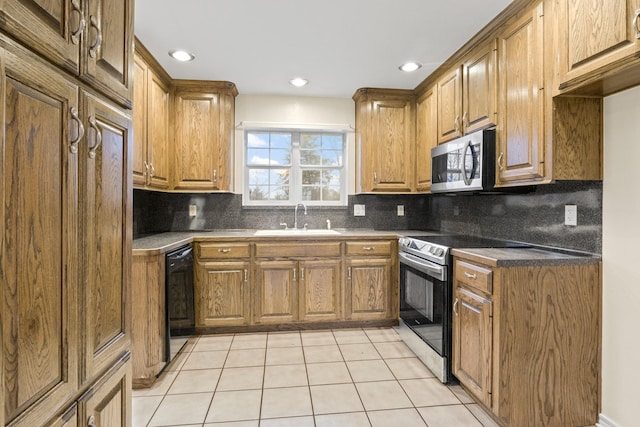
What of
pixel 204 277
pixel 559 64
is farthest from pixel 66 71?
pixel 204 277

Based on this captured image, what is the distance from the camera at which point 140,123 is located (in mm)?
2568

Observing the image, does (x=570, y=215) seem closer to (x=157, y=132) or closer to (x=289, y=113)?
(x=289, y=113)

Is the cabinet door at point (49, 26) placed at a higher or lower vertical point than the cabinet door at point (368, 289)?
higher

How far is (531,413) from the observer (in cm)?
173

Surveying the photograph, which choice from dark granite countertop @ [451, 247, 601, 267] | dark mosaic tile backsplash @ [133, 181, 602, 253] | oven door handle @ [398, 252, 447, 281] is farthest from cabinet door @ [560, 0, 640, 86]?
oven door handle @ [398, 252, 447, 281]

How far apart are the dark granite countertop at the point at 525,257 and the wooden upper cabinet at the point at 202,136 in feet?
7.52

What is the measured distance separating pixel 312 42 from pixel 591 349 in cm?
250

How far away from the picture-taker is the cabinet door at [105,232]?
97 centimetres

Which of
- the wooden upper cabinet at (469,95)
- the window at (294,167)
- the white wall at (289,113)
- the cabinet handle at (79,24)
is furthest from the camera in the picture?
the window at (294,167)

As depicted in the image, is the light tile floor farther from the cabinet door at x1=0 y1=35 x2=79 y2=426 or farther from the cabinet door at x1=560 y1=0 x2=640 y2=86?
the cabinet door at x1=560 y1=0 x2=640 y2=86

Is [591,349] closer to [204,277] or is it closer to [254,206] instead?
[204,277]

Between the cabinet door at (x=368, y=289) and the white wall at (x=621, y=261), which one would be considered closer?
the white wall at (x=621, y=261)

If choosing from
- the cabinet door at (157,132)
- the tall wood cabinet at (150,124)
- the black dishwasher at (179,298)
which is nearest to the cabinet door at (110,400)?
the black dishwasher at (179,298)

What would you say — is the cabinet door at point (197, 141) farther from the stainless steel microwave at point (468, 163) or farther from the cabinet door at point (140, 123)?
the stainless steel microwave at point (468, 163)
